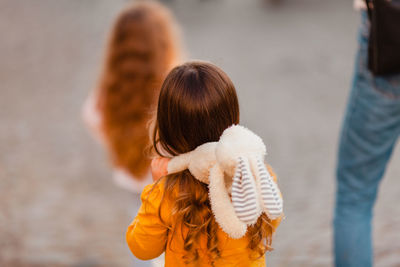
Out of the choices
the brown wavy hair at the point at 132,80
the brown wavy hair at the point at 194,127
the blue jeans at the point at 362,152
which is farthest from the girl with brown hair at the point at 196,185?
the brown wavy hair at the point at 132,80

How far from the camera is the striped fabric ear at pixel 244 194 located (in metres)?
1.21

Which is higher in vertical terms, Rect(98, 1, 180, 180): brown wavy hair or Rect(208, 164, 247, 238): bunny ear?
Rect(98, 1, 180, 180): brown wavy hair

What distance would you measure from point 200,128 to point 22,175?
13.3 ft

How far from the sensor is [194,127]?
1411 millimetres

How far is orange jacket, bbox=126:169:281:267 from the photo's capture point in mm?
1436

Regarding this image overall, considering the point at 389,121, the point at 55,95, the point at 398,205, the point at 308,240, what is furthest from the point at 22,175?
the point at 389,121

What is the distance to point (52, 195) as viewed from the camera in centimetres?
464

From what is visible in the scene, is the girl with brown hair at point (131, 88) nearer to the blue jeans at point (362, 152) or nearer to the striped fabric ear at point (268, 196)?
the blue jeans at point (362, 152)

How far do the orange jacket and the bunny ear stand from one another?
0.46ft

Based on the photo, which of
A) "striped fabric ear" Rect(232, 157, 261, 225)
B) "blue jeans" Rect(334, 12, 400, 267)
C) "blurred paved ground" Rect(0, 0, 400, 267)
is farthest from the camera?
"blurred paved ground" Rect(0, 0, 400, 267)

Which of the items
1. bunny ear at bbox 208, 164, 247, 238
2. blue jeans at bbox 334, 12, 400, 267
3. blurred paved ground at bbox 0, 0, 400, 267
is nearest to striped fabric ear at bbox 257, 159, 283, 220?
bunny ear at bbox 208, 164, 247, 238

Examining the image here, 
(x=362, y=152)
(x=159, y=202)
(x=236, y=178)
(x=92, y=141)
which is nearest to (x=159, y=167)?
(x=159, y=202)

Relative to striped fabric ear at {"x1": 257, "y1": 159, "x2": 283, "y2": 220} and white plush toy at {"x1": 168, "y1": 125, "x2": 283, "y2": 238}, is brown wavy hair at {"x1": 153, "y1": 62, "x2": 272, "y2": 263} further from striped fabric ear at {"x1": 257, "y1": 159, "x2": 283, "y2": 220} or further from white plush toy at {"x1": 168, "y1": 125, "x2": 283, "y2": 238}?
striped fabric ear at {"x1": 257, "y1": 159, "x2": 283, "y2": 220}

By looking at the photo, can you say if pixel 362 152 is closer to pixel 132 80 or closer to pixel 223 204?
pixel 223 204
